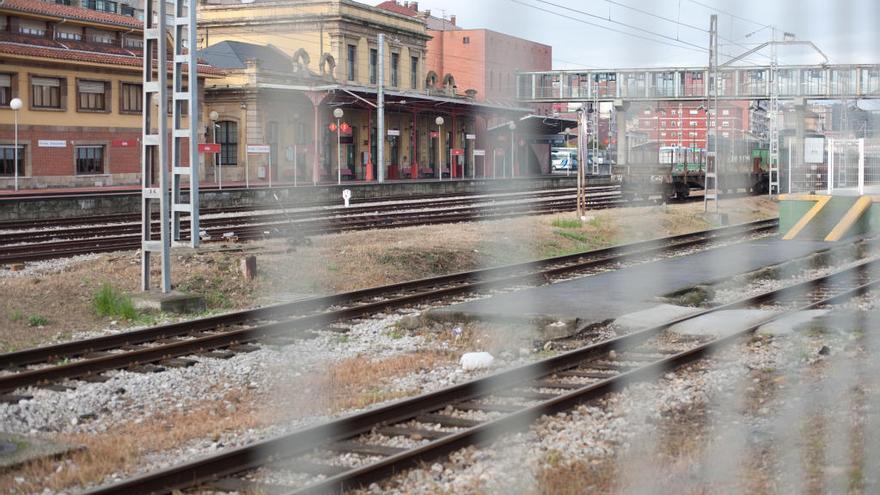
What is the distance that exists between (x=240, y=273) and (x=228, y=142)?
8921 mm

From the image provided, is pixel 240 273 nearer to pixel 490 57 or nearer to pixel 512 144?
pixel 512 144

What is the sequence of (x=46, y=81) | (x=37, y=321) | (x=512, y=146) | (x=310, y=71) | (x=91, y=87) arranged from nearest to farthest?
(x=310, y=71) < (x=512, y=146) < (x=37, y=321) < (x=46, y=81) < (x=91, y=87)

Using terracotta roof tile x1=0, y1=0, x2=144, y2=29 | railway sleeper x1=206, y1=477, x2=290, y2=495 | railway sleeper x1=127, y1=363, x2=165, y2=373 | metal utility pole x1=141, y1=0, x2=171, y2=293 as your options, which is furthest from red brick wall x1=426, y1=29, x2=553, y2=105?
A: terracotta roof tile x1=0, y1=0, x2=144, y2=29

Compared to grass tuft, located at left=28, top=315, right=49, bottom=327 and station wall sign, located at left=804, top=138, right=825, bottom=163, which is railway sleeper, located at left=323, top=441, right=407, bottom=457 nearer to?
grass tuft, located at left=28, top=315, right=49, bottom=327

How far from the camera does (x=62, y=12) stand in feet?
141

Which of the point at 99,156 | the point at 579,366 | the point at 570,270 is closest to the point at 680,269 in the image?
the point at 570,270

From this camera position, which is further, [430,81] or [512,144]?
[430,81]

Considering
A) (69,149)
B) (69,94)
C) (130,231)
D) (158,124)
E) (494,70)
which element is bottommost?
(130,231)

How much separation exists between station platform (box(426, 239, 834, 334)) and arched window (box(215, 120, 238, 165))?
2.07 metres

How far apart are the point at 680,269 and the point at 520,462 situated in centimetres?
1151

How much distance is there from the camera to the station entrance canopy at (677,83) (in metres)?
3.19

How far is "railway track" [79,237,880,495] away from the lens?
17.4ft

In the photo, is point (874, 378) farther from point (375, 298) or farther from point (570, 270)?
point (570, 270)

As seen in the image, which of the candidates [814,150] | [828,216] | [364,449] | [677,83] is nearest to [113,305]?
[364,449]
